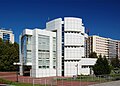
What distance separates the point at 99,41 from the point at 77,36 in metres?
135

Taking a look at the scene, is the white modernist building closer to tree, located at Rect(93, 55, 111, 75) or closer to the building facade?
the building facade

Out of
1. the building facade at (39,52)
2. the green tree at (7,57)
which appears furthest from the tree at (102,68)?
the green tree at (7,57)

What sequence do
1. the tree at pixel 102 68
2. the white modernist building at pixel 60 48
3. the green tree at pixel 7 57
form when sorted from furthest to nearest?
the green tree at pixel 7 57, the white modernist building at pixel 60 48, the tree at pixel 102 68

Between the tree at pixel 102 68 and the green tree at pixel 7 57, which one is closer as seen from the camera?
the tree at pixel 102 68

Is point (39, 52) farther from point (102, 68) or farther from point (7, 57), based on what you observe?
point (7, 57)

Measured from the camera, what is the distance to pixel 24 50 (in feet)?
217

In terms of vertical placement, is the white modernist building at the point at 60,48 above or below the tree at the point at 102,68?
above

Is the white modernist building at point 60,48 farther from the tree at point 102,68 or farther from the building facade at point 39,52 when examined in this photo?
the tree at point 102,68

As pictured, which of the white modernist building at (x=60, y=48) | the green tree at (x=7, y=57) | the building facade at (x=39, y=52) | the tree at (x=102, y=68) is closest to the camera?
the tree at (x=102, y=68)

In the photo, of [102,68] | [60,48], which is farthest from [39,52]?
[102,68]

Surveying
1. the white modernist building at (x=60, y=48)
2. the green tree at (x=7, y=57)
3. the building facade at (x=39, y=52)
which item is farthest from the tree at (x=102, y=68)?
the green tree at (x=7, y=57)

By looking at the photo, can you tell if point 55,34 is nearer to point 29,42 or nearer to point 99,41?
point 29,42

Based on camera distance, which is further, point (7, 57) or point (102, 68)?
point (7, 57)

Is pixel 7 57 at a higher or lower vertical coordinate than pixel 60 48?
lower
